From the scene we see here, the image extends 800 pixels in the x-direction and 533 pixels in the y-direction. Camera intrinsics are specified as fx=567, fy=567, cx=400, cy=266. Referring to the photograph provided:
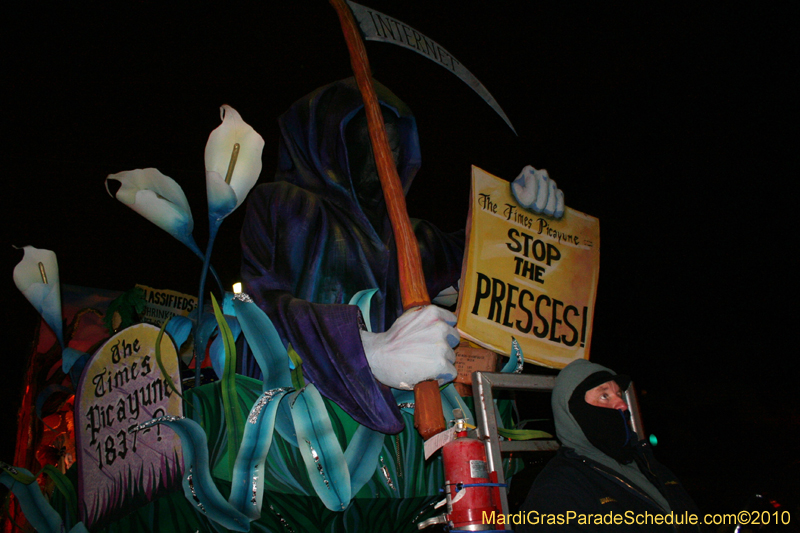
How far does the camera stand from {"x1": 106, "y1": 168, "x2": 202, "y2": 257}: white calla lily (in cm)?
220

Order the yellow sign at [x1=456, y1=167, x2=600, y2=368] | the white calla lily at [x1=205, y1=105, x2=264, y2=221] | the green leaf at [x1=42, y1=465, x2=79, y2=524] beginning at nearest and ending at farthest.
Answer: the white calla lily at [x1=205, y1=105, x2=264, y2=221]
the green leaf at [x1=42, y1=465, x2=79, y2=524]
the yellow sign at [x1=456, y1=167, x2=600, y2=368]

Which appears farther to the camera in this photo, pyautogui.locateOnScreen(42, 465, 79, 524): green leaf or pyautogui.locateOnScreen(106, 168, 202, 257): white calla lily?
pyautogui.locateOnScreen(42, 465, 79, 524): green leaf

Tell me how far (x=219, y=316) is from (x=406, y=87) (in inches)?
65.2

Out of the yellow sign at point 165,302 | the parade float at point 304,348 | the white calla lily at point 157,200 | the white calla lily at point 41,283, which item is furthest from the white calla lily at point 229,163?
the yellow sign at point 165,302

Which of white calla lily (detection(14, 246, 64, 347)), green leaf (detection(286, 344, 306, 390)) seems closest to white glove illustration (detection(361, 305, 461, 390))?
green leaf (detection(286, 344, 306, 390))

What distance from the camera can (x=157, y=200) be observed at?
7.27 ft

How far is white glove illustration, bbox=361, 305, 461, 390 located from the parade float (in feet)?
0.16

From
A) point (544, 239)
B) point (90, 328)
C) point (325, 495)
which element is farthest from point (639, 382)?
point (90, 328)

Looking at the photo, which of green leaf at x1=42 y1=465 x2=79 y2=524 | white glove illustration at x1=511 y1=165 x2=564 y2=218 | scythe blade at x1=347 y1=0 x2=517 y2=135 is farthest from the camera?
white glove illustration at x1=511 y1=165 x2=564 y2=218

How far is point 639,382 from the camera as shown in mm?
4145

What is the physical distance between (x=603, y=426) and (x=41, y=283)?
243 centimetres

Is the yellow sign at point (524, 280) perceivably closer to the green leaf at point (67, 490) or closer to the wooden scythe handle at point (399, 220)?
the wooden scythe handle at point (399, 220)

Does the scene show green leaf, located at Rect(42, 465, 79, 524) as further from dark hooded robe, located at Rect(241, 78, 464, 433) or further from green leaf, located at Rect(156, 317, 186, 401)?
dark hooded robe, located at Rect(241, 78, 464, 433)

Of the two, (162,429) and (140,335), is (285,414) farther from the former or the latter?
(140,335)
